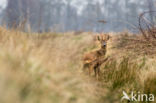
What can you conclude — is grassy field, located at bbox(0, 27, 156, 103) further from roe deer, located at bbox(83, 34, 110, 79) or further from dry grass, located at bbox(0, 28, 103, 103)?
roe deer, located at bbox(83, 34, 110, 79)

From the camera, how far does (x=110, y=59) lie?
331 cm

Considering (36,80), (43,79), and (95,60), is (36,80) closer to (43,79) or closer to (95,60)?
(43,79)

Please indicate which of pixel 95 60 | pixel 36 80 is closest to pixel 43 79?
pixel 36 80

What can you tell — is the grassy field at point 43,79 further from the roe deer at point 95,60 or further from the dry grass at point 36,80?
the roe deer at point 95,60

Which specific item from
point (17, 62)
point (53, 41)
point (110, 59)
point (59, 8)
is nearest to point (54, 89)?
point (17, 62)

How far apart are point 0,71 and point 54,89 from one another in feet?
1.20

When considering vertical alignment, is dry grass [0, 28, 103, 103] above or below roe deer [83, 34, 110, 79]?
above

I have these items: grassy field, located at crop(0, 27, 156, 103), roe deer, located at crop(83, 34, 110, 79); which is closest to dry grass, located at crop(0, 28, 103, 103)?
grassy field, located at crop(0, 27, 156, 103)

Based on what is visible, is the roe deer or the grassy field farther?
the roe deer

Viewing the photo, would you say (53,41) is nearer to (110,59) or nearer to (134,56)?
(110,59)

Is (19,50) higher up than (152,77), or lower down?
higher up

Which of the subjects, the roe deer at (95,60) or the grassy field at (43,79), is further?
the roe deer at (95,60)

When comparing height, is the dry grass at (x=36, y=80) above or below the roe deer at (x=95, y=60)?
above

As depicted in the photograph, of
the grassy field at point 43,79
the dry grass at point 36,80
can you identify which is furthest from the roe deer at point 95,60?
the dry grass at point 36,80
